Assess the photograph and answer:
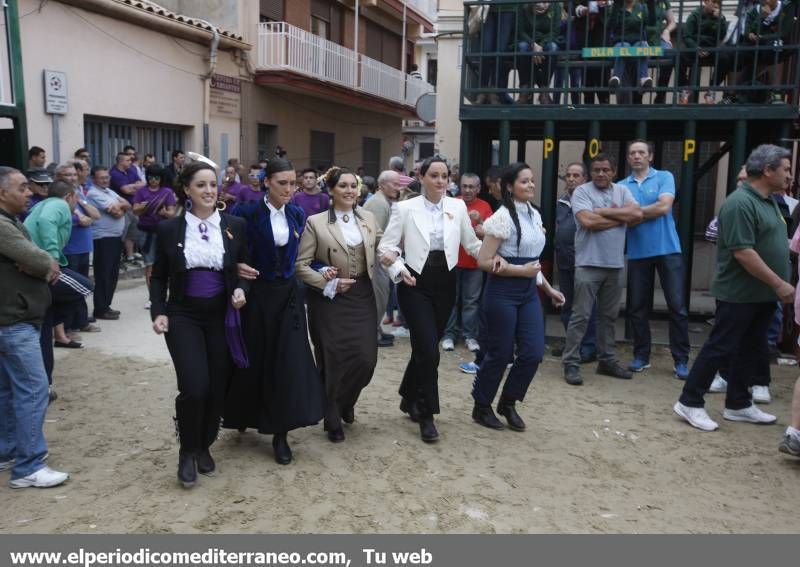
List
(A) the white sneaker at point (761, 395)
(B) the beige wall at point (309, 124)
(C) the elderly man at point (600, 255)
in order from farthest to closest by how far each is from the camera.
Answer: (B) the beige wall at point (309, 124)
(C) the elderly man at point (600, 255)
(A) the white sneaker at point (761, 395)

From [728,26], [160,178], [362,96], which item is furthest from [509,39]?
[362,96]

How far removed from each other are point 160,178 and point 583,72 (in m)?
5.07

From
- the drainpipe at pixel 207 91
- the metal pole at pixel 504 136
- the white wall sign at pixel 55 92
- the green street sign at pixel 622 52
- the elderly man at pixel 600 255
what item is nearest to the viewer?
the elderly man at pixel 600 255

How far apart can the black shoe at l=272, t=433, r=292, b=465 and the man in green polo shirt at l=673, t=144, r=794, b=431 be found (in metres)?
2.95

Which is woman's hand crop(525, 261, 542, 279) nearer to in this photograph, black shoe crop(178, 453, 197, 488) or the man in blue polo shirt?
the man in blue polo shirt

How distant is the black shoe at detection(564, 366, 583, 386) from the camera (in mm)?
6699

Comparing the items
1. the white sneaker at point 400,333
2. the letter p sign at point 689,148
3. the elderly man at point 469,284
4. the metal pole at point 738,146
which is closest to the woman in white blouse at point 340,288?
the elderly man at point 469,284

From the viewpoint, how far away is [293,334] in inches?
185

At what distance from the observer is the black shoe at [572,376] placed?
6699mm

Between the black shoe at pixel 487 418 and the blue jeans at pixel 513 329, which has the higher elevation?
the blue jeans at pixel 513 329

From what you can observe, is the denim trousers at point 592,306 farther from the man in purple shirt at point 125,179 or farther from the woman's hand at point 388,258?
the man in purple shirt at point 125,179

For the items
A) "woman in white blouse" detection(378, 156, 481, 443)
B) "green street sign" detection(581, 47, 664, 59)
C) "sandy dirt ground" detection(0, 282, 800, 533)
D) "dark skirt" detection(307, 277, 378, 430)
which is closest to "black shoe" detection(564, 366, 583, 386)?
"sandy dirt ground" detection(0, 282, 800, 533)

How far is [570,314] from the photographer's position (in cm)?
750

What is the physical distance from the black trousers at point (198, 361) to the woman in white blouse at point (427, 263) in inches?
47.8
